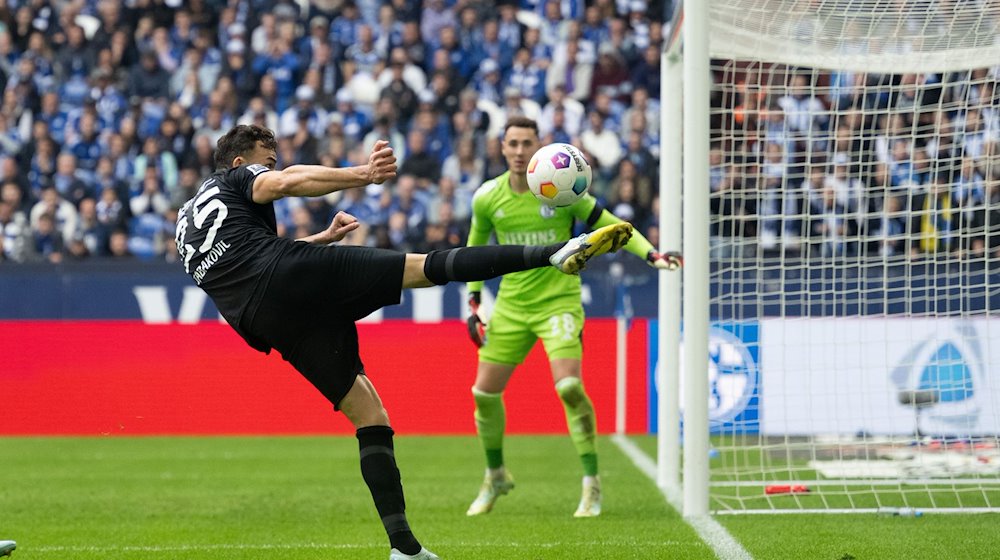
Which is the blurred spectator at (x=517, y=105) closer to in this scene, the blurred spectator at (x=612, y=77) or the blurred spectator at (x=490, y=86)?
the blurred spectator at (x=490, y=86)

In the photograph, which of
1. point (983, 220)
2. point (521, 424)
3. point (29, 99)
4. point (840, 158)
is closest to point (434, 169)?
point (521, 424)

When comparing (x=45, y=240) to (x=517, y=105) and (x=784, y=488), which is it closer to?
(x=517, y=105)

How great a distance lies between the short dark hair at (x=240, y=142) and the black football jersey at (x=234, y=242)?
0.77 ft

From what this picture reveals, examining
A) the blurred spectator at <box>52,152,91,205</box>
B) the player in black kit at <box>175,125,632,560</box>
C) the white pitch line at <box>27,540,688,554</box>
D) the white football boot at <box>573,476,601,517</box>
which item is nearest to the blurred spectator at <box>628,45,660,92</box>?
the blurred spectator at <box>52,152,91,205</box>

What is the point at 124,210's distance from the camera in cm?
1717

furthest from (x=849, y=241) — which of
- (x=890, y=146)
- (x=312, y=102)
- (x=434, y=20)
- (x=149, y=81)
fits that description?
(x=149, y=81)

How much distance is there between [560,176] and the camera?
272 inches

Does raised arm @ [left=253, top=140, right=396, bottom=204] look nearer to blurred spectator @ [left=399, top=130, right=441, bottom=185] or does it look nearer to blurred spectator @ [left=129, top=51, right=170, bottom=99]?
blurred spectator @ [left=399, top=130, right=441, bottom=185]

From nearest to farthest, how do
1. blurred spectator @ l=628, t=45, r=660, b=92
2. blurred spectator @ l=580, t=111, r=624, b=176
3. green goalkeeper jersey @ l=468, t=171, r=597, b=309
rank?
green goalkeeper jersey @ l=468, t=171, r=597, b=309, blurred spectator @ l=580, t=111, r=624, b=176, blurred spectator @ l=628, t=45, r=660, b=92

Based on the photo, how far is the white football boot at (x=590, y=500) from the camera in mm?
8359

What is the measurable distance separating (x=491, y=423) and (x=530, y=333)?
654 mm

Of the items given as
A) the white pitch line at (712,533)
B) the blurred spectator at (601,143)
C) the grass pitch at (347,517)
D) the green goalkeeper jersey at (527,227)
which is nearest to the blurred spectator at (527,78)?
the blurred spectator at (601,143)

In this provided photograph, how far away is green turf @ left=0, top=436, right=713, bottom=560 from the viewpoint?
7027mm

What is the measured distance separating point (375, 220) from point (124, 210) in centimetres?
322
